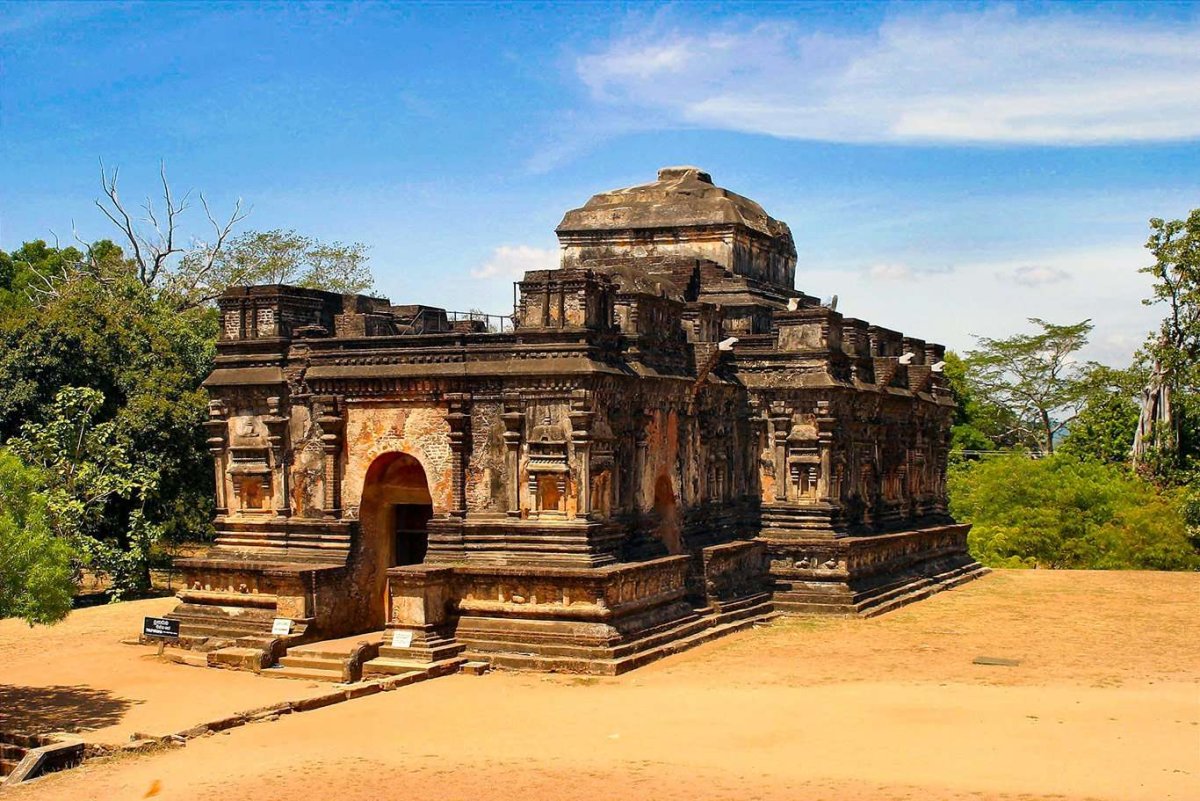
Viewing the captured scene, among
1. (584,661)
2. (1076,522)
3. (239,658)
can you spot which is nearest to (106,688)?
(239,658)

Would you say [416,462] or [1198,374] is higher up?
[1198,374]

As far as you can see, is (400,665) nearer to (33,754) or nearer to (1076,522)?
(33,754)

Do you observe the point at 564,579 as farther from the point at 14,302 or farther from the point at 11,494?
the point at 14,302

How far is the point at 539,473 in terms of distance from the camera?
17.9 metres

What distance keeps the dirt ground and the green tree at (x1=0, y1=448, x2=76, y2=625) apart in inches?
73.0

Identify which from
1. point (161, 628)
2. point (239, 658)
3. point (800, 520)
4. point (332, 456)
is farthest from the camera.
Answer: point (800, 520)

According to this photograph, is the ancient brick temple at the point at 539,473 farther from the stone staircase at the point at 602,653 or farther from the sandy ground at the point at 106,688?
the sandy ground at the point at 106,688

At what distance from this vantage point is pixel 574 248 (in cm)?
2675

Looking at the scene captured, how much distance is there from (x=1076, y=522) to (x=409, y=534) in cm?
1943

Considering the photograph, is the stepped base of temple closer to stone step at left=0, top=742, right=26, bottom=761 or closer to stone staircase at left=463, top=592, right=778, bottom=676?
stone staircase at left=463, top=592, right=778, bottom=676

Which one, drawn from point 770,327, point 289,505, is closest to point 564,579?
point 289,505

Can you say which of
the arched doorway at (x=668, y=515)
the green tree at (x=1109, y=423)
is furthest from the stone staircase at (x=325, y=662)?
the green tree at (x=1109, y=423)

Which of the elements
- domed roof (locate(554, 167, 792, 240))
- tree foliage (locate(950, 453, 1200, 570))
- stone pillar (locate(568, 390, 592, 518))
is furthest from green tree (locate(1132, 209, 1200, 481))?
stone pillar (locate(568, 390, 592, 518))

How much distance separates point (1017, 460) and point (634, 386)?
20.2 meters
